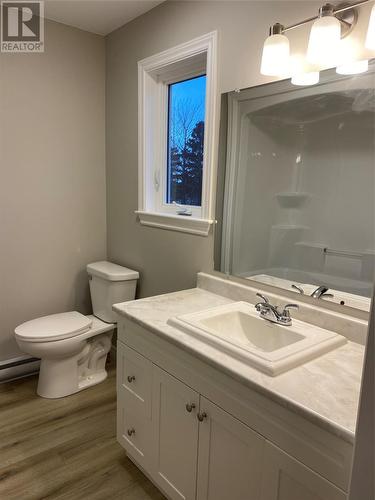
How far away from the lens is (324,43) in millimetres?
1325

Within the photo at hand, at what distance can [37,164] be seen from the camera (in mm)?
2490

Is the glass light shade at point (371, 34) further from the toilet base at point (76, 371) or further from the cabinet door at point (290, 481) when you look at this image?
the toilet base at point (76, 371)

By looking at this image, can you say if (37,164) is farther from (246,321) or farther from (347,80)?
(347,80)

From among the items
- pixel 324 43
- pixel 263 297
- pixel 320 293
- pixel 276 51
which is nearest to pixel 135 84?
pixel 276 51

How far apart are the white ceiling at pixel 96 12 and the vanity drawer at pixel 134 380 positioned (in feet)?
6.40

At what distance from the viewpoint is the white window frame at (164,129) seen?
191cm

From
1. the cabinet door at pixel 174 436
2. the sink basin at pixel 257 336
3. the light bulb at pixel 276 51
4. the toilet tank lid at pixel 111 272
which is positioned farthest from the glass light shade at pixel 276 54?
the toilet tank lid at pixel 111 272

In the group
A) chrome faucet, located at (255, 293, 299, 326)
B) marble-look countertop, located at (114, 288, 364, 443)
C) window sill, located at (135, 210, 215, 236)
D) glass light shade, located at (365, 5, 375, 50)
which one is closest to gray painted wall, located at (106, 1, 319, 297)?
window sill, located at (135, 210, 215, 236)

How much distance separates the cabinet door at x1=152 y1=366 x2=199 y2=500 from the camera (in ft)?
4.51

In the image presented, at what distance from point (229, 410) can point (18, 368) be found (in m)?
1.92

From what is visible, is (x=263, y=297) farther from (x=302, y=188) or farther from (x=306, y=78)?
(x=306, y=78)

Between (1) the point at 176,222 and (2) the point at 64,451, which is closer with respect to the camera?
(2) the point at 64,451

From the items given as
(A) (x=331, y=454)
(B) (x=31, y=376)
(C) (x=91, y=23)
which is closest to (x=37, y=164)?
(C) (x=91, y=23)

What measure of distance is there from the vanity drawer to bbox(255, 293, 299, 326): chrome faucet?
532mm
